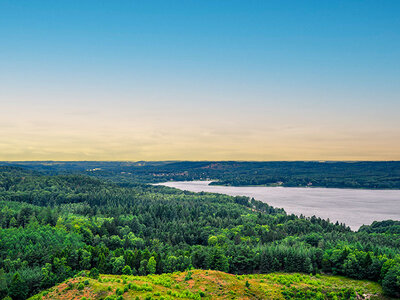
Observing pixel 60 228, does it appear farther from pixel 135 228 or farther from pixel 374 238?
pixel 374 238

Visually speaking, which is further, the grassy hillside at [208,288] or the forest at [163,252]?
the forest at [163,252]

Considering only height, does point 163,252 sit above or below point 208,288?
below

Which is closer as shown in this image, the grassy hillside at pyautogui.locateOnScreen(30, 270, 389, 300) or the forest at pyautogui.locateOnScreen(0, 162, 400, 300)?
the grassy hillside at pyautogui.locateOnScreen(30, 270, 389, 300)

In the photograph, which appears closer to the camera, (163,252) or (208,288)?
(208,288)

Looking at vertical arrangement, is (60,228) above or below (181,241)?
above

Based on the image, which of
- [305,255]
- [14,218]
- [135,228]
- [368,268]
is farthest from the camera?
[135,228]

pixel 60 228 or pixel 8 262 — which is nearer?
pixel 8 262

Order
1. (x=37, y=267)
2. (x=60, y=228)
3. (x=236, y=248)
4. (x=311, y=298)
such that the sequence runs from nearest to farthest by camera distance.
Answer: (x=311, y=298) → (x=37, y=267) → (x=236, y=248) → (x=60, y=228)

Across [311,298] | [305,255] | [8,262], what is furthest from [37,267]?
[305,255]
